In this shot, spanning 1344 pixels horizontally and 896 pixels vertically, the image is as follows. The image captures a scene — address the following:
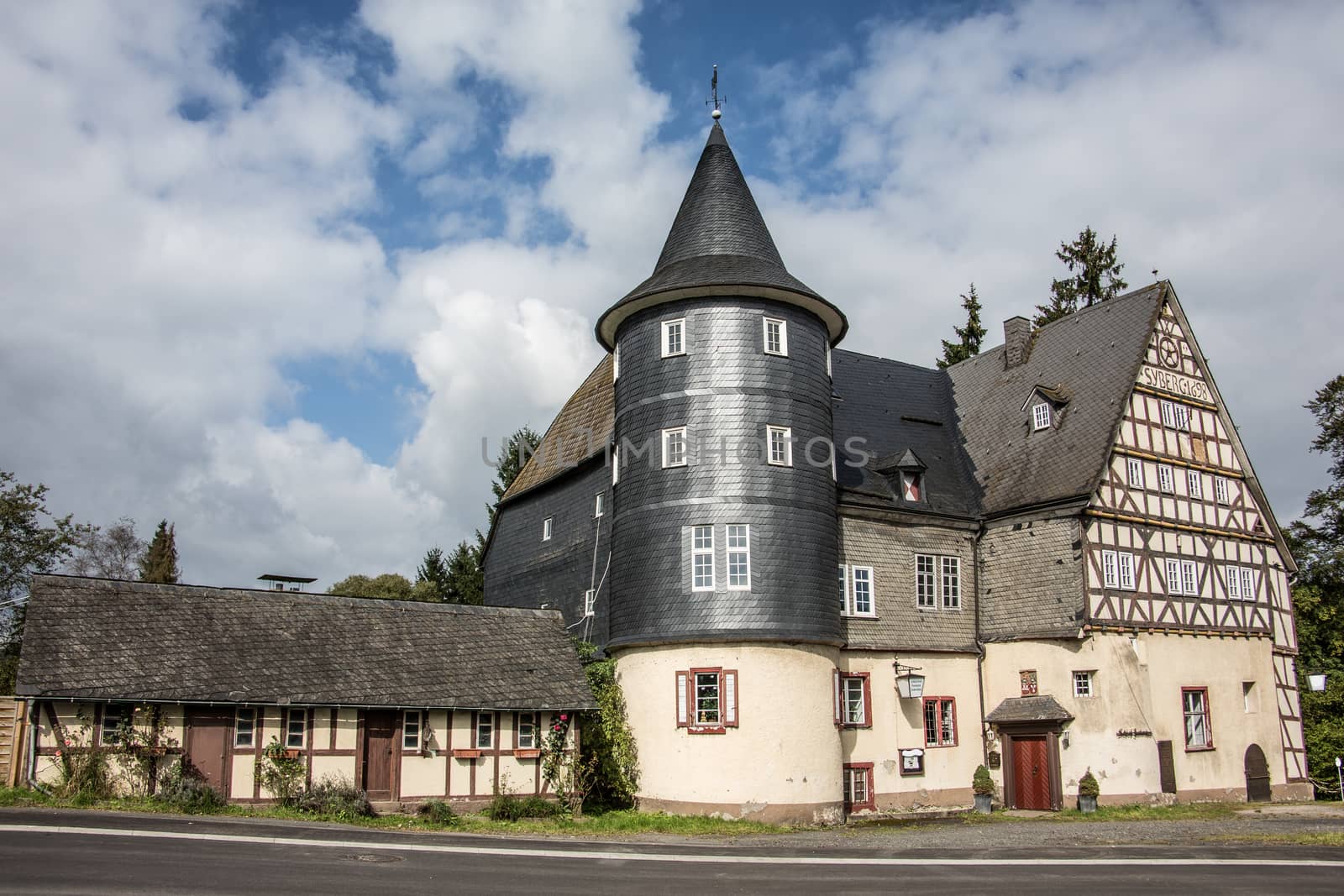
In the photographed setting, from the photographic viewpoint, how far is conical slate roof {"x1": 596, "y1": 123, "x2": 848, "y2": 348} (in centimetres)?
2675

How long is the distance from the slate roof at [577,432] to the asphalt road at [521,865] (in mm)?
13898

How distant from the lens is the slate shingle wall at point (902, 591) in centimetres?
2875

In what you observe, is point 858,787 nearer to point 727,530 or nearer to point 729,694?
point 729,694

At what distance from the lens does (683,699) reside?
81.8 feet

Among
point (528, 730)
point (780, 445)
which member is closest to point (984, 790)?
point (780, 445)

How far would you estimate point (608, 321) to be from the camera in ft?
94.4

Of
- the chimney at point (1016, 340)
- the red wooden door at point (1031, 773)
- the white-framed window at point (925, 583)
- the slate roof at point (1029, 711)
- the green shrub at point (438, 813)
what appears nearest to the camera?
the green shrub at point (438, 813)

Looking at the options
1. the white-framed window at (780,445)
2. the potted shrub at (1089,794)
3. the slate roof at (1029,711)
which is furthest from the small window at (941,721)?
the white-framed window at (780,445)

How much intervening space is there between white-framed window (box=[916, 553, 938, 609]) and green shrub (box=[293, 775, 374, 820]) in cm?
1469

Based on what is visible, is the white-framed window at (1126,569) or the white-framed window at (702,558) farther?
the white-framed window at (1126,569)

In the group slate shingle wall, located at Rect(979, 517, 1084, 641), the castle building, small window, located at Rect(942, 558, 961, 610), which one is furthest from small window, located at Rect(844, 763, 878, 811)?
slate shingle wall, located at Rect(979, 517, 1084, 641)

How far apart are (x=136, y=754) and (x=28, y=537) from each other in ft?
101

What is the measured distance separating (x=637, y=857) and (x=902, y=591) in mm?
13700

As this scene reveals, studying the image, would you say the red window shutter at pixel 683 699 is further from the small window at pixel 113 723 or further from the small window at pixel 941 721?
the small window at pixel 113 723
